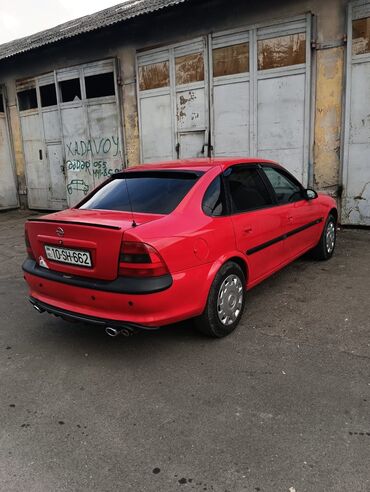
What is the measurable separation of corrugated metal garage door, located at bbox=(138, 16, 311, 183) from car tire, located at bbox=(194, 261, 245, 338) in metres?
5.17

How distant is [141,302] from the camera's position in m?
2.89

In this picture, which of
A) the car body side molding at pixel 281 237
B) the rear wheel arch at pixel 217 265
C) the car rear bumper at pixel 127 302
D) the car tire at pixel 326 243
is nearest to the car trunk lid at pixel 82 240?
the car rear bumper at pixel 127 302

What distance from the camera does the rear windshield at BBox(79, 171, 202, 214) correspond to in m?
3.40

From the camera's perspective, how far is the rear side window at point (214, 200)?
11.3ft

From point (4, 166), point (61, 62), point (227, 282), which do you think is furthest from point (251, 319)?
point (4, 166)

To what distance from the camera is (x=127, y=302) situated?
9.56ft

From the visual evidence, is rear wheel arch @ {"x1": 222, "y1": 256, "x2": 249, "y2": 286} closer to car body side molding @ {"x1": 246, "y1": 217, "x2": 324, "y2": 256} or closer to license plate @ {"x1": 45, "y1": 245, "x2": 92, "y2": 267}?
car body side molding @ {"x1": 246, "y1": 217, "x2": 324, "y2": 256}

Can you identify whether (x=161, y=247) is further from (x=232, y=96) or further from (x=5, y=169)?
(x=5, y=169)

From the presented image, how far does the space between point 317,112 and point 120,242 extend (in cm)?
628

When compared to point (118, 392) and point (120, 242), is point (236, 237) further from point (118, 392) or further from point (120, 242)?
point (118, 392)

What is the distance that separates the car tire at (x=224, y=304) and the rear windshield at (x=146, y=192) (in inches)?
28.8

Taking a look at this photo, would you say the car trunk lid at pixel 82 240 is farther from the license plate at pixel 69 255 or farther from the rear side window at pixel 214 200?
the rear side window at pixel 214 200

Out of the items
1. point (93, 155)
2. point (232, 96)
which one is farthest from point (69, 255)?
point (93, 155)

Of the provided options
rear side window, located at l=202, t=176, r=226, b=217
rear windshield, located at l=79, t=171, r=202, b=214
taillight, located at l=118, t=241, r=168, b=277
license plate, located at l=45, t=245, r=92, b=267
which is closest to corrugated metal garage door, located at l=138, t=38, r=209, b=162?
rear windshield, located at l=79, t=171, r=202, b=214
